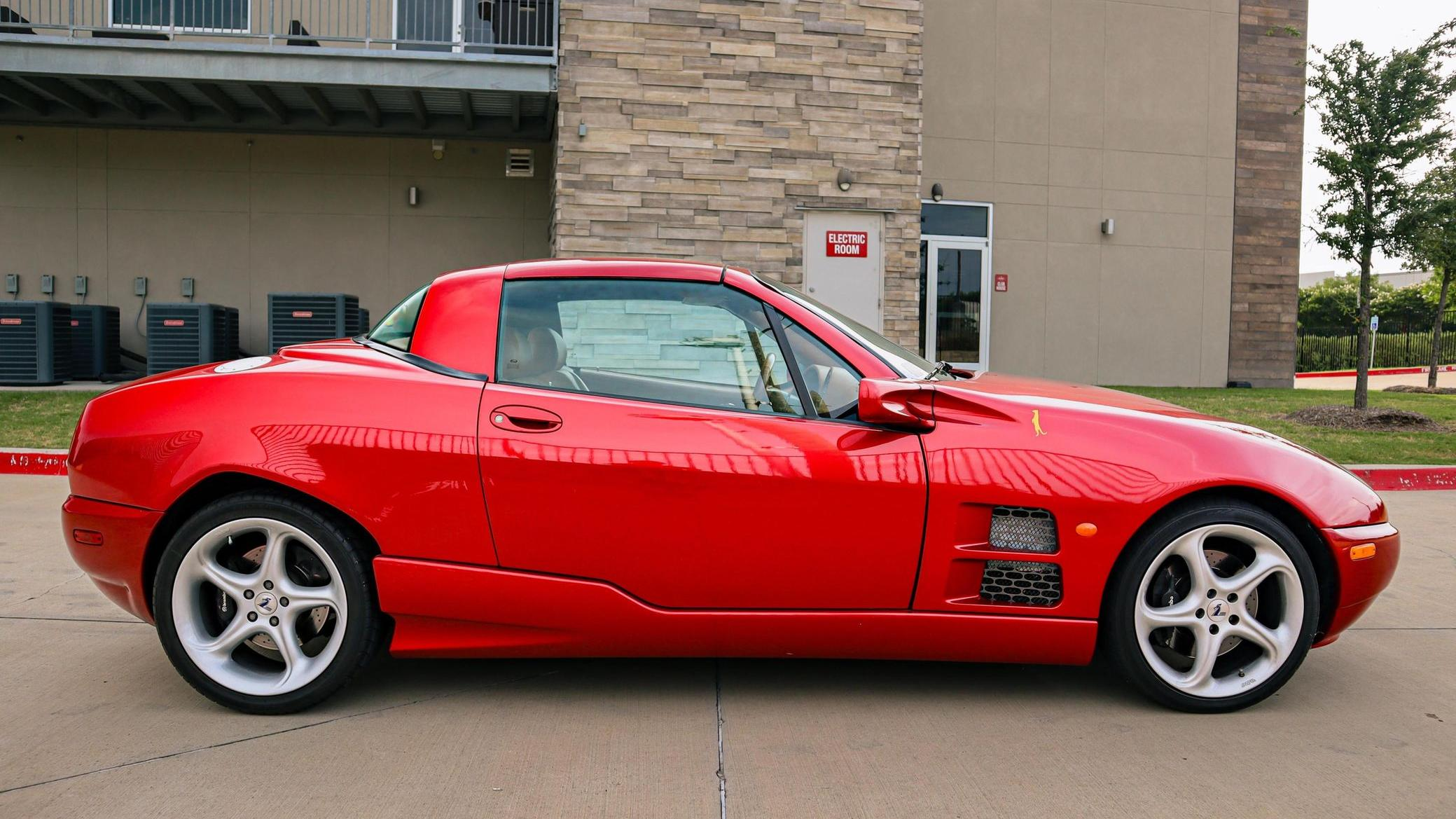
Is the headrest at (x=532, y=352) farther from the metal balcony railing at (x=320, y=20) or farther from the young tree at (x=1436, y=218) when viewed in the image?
the young tree at (x=1436, y=218)

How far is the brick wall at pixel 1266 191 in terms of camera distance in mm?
17250

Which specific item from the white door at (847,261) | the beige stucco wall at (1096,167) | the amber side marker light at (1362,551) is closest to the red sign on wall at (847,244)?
the white door at (847,261)

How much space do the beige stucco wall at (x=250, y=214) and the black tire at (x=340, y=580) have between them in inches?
463

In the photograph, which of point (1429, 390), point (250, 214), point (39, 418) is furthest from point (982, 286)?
point (39, 418)

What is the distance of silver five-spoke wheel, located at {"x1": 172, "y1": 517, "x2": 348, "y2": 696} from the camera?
3.17 metres

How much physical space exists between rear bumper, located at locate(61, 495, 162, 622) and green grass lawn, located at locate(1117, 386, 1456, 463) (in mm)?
5161

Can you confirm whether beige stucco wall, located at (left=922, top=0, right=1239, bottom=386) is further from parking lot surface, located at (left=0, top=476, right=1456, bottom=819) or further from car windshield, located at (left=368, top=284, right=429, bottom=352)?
car windshield, located at (left=368, top=284, right=429, bottom=352)

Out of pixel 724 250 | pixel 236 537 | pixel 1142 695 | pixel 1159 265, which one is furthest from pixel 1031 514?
pixel 1159 265

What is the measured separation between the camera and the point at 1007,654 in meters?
Result: 3.21

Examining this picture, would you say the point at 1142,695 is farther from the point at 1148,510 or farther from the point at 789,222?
the point at 789,222

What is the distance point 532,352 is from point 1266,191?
17520 millimetres

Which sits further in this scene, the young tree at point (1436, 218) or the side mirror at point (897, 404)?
the young tree at point (1436, 218)

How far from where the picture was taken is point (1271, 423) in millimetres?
11227

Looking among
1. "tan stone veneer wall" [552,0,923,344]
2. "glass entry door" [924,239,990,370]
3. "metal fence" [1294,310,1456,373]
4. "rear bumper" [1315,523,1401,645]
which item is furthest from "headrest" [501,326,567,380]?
"metal fence" [1294,310,1456,373]
